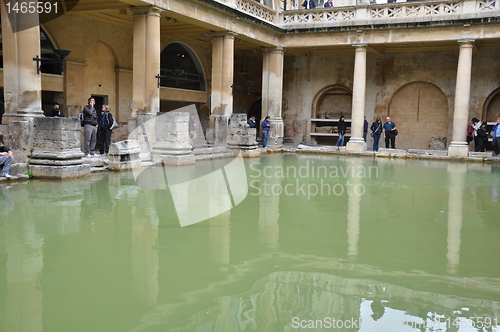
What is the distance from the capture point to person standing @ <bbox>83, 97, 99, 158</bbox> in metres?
12.0

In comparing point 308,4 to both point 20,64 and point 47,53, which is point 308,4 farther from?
point 20,64

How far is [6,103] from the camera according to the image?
409 inches

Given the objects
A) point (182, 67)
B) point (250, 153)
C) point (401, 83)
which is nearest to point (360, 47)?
point (401, 83)

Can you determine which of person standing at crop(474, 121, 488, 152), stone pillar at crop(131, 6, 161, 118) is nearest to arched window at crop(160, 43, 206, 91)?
stone pillar at crop(131, 6, 161, 118)

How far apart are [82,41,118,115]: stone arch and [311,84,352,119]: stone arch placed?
1082cm

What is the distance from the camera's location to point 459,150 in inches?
727

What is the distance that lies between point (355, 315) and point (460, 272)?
62.5 inches

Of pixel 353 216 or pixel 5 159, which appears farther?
pixel 5 159

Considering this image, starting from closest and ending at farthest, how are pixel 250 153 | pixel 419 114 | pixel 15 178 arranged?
pixel 15 178
pixel 250 153
pixel 419 114

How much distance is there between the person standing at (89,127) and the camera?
1200 cm

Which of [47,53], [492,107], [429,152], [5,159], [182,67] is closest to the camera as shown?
[5,159]

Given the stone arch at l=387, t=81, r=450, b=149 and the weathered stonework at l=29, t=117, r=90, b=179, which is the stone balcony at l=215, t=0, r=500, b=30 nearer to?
the stone arch at l=387, t=81, r=450, b=149

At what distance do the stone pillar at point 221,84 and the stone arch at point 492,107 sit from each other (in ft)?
38.8

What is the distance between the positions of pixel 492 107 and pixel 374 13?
7.04 metres
